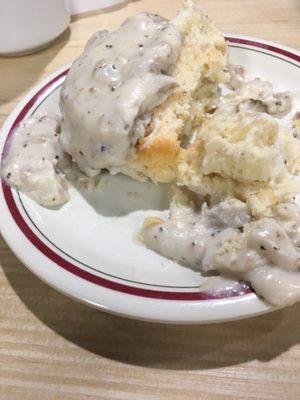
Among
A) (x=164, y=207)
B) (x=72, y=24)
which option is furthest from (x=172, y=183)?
(x=72, y=24)

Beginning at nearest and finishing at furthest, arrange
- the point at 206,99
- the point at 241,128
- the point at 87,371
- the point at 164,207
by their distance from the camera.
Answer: the point at 87,371 < the point at 241,128 < the point at 164,207 < the point at 206,99

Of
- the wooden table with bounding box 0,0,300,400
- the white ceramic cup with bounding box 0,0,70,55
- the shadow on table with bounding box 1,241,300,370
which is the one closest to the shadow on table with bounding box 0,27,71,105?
the white ceramic cup with bounding box 0,0,70,55

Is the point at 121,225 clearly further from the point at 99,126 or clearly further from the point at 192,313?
the point at 192,313

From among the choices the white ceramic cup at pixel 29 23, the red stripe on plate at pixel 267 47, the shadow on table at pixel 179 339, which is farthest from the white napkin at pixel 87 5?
the shadow on table at pixel 179 339

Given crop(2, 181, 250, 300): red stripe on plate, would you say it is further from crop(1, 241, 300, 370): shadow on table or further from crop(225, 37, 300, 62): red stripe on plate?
crop(225, 37, 300, 62): red stripe on plate

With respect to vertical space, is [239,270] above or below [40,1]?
below

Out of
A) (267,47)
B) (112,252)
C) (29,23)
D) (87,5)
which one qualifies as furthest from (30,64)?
(112,252)
